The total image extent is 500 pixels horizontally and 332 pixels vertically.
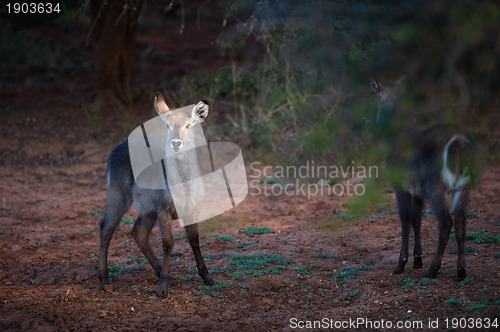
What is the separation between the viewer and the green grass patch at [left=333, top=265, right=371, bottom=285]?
557 centimetres

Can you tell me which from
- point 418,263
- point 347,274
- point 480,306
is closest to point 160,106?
point 347,274

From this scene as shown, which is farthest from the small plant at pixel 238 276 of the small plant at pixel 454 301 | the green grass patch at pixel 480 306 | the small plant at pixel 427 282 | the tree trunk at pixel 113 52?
the tree trunk at pixel 113 52

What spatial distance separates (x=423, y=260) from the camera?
599 centimetres

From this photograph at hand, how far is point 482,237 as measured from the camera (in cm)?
638

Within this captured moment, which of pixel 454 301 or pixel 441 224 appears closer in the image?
pixel 454 301

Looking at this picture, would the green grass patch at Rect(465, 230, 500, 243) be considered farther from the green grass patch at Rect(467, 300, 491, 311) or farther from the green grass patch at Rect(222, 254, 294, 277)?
the green grass patch at Rect(222, 254, 294, 277)

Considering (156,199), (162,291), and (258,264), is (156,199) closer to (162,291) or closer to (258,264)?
(162,291)

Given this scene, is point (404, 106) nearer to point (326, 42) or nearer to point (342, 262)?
point (326, 42)

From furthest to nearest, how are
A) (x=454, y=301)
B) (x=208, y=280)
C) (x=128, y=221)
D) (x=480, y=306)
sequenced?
(x=128, y=221) < (x=208, y=280) < (x=454, y=301) < (x=480, y=306)

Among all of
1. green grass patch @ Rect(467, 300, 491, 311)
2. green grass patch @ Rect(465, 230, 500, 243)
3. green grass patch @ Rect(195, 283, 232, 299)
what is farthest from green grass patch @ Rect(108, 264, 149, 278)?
green grass patch @ Rect(465, 230, 500, 243)

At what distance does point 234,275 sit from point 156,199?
113 centimetres

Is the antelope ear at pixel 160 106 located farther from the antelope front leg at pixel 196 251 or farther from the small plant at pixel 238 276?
the small plant at pixel 238 276

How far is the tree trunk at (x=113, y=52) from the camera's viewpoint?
12445 mm

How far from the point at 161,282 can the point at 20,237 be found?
275 centimetres
